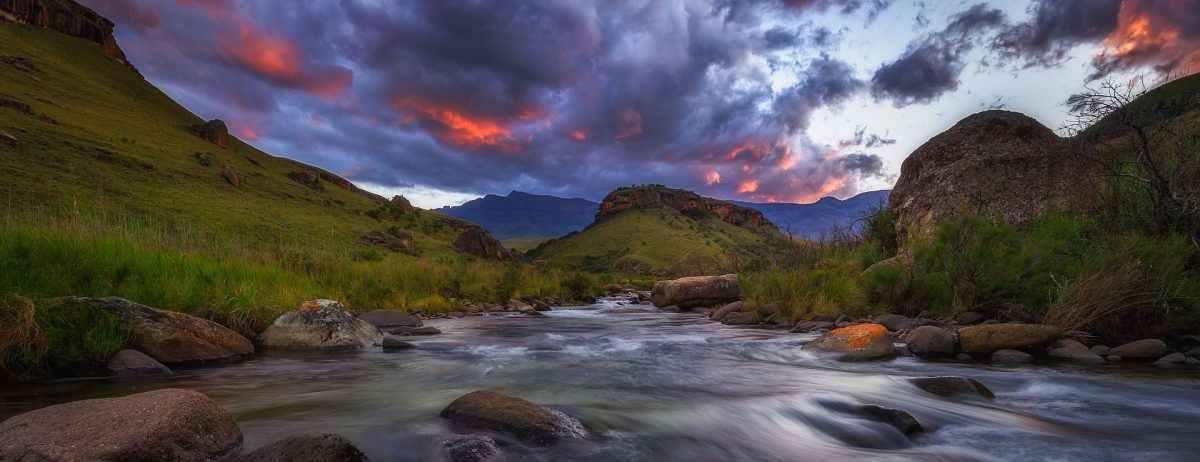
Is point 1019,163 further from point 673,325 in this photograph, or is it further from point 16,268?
point 16,268

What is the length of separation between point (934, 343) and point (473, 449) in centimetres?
750

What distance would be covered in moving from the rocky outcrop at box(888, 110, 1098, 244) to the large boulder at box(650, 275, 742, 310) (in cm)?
591

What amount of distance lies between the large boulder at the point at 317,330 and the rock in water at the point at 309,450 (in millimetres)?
5990

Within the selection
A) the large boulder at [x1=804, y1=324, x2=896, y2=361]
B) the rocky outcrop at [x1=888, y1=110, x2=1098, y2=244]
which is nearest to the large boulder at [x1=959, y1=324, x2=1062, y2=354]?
the large boulder at [x1=804, y1=324, x2=896, y2=361]

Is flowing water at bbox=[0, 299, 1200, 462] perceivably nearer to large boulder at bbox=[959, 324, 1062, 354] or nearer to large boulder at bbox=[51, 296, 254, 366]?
large boulder at bbox=[51, 296, 254, 366]

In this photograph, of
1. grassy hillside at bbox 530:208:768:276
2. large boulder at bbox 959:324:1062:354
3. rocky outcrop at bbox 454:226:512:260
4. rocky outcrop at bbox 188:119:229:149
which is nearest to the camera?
large boulder at bbox 959:324:1062:354

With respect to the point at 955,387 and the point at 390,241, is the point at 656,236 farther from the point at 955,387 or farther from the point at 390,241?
the point at 955,387

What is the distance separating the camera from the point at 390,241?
40.8 m

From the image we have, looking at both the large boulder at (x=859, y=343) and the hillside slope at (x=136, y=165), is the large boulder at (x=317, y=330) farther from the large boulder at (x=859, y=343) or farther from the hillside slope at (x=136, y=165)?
the hillside slope at (x=136, y=165)

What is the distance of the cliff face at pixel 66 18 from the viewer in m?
62.3

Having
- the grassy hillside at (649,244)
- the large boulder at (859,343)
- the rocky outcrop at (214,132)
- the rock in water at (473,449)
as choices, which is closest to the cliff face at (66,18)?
the rocky outcrop at (214,132)

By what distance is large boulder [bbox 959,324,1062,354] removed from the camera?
752 centimetres

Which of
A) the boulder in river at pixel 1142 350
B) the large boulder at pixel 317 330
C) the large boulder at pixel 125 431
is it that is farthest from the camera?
A: the large boulder at pixel 317 330

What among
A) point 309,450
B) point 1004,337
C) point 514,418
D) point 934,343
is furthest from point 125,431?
point 1004,337
